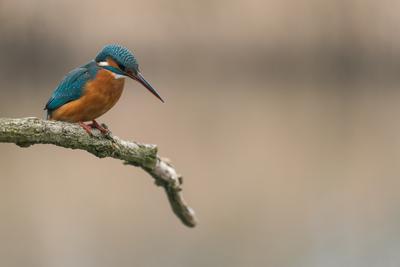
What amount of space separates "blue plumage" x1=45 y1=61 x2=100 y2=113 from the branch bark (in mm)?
197

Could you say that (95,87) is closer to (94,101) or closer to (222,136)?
(94,101)

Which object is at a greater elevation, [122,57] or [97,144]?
[122,57]

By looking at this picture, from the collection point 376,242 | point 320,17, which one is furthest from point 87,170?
point 320,17

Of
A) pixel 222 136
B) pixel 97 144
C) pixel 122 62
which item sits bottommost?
pixel 222 136

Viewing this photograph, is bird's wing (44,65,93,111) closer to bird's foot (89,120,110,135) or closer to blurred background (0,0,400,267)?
bird's foot (89,120,110,135)

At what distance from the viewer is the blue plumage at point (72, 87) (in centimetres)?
163

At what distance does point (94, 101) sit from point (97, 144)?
0.22m

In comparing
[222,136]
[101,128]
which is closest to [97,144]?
[101,128]

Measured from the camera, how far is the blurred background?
448 cm

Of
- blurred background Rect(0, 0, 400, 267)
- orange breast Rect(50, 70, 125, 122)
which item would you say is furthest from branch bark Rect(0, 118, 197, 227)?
blurred background Rect(0, 0, 400, 267)

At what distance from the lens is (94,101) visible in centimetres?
161

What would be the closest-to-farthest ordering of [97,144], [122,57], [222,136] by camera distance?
1. [97,144]
2. [122,57]
3. [222,136]

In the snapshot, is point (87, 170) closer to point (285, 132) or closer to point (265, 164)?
point (265, 164)

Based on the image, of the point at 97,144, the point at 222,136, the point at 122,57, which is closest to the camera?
the point at 97,144
